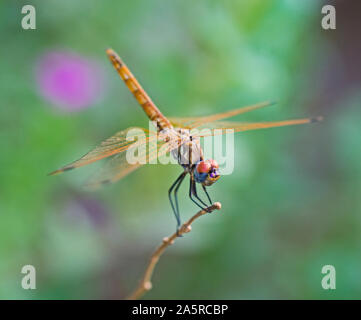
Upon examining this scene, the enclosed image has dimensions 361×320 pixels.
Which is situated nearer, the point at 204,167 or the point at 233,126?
the point at 204,167

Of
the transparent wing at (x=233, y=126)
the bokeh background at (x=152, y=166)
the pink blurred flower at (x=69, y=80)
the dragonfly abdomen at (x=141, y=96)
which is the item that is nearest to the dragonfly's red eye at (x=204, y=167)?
the transparent wing at (x=233, y=126)

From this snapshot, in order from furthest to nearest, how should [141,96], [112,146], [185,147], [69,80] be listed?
[69,80] → [141,96] → [185,147] → [112,146]

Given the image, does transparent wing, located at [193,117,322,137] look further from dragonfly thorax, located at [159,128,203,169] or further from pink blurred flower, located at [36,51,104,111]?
pink blurred flower, located at [36,51,104,111]

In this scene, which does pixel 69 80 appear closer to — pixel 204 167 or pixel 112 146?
pixel 112 146

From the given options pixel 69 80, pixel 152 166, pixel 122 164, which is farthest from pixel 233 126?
pixel 69 80

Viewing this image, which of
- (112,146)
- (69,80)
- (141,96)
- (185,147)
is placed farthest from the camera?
(69,80)

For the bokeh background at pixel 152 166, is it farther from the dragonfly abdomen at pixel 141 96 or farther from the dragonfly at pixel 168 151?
the dragonfly at pixel 168 151

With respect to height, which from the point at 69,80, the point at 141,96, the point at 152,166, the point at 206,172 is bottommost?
the point at 206,172

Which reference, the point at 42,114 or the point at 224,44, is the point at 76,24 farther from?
the point at 224,44
